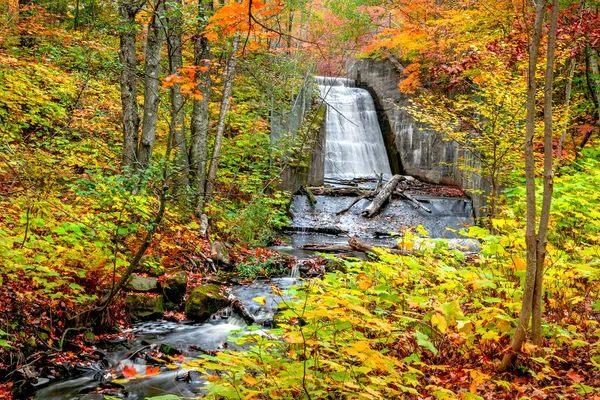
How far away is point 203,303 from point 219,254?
82.2 inches

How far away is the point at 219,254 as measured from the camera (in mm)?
8422

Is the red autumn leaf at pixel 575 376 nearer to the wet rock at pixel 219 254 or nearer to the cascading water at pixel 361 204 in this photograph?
the cascading water at pixel 361 204

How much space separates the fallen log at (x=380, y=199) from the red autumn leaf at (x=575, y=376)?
11.1 metres

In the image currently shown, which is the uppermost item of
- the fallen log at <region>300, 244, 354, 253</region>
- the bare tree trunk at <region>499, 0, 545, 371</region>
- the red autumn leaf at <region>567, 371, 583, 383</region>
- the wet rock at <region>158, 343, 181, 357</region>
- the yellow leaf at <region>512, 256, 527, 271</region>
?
the bare tree trunk at <region>499, 0, 545, 371</region>

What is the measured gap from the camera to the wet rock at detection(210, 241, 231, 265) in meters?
8.35

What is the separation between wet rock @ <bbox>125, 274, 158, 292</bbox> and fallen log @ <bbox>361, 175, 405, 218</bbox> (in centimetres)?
859

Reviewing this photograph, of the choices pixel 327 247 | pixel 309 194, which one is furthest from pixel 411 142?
pixel 327 247

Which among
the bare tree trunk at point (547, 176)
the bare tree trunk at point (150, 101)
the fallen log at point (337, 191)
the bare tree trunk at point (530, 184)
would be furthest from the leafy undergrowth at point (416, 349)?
the fallen log at point (337, 191)

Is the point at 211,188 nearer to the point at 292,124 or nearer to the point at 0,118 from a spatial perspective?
the point at 0,118

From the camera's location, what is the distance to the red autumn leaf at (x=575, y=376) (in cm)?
260

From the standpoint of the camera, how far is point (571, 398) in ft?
7.91

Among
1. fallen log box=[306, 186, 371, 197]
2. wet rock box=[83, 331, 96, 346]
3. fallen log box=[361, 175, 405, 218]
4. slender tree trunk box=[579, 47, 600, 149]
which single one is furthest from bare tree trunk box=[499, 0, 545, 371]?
fallen log box=[306, 186, 371, 197]

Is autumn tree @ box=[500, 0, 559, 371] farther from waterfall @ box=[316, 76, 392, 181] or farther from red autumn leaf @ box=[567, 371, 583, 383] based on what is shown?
waterfall @ box=[316, 76, 392, 181]

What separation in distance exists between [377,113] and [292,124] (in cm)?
717
